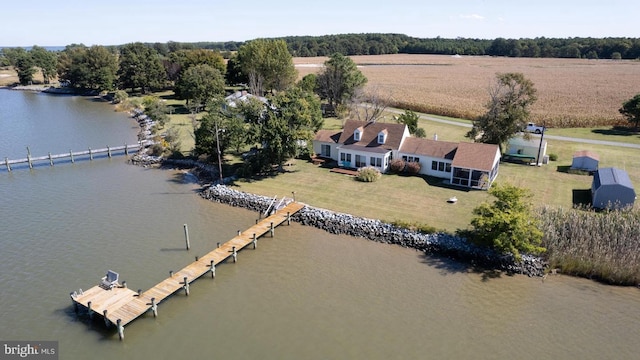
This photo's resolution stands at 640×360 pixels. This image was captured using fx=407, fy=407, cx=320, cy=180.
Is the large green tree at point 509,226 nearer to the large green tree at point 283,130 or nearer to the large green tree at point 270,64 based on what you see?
the large green tree at point 283,130

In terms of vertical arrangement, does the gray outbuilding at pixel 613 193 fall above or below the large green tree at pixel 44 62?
below

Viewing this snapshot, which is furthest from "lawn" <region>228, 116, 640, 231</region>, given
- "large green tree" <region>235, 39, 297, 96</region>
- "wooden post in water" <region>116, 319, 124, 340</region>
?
"large green tree" <region>235, 39, 297, 96</region>

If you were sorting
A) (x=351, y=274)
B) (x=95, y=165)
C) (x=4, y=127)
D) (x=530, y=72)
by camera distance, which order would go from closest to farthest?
(x=351, y=274) < (x=95, y=165) < (x=4, y=127) < (x=530, y=72)

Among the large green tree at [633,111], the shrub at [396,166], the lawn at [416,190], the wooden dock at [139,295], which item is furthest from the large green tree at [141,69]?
the large green tree at [633,111]

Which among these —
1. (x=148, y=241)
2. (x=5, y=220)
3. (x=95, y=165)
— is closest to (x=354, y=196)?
(x=148, y=241)

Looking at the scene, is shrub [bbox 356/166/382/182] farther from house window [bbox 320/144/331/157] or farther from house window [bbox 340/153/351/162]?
house window [bbox 320/144/331/157]

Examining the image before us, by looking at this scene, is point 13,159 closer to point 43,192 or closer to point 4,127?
point 43,192

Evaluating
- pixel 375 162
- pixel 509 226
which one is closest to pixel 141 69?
pixel 375 162
